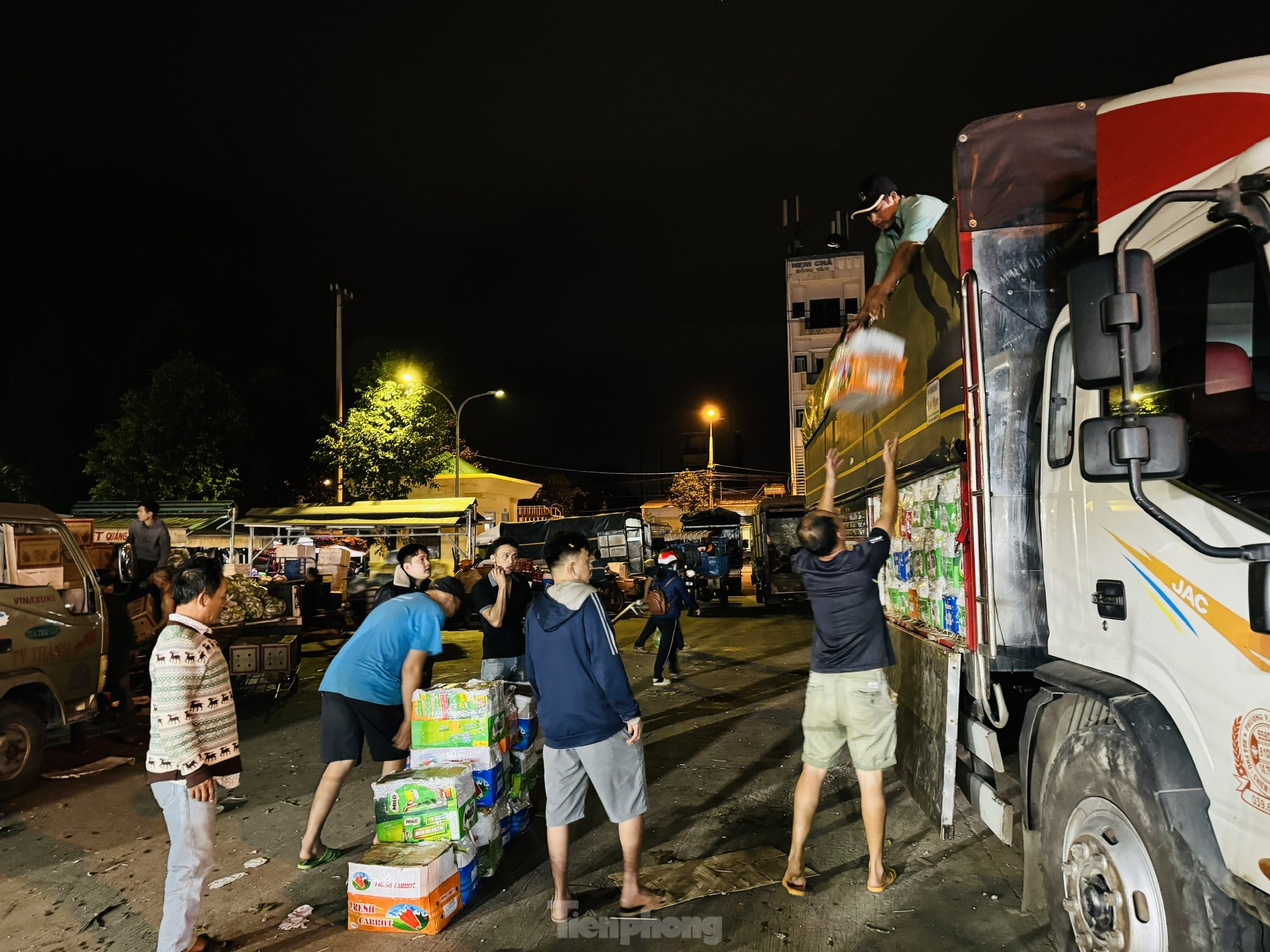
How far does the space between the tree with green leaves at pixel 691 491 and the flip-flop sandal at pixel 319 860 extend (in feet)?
155

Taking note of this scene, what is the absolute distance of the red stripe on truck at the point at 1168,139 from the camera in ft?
7.89

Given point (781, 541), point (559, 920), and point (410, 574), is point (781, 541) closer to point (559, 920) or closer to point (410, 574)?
point (410, 574)

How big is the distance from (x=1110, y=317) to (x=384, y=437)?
25477mm

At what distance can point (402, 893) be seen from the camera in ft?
12.3

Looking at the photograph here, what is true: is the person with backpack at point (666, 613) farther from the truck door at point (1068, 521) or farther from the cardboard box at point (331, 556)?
the cardboard box at point (331, 556)

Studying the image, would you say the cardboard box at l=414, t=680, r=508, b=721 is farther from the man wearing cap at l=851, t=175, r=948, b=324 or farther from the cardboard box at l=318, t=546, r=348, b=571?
the cardboard box at l=318, t=546, r=348, b=571

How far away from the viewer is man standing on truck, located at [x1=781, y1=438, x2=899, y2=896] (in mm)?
4070

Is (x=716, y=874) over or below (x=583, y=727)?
below

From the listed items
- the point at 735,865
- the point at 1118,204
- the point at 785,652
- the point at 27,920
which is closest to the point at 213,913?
the point at 27,920

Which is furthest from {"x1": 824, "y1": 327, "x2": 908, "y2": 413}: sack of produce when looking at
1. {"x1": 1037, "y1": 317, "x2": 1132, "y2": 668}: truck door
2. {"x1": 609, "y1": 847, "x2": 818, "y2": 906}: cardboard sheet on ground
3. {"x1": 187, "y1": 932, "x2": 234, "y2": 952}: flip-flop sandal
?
{"x1": 187, "y1": 932, "x2": 234, "y2": 952}: flip-flop sandal

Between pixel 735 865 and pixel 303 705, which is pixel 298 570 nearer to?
pixel 303 705

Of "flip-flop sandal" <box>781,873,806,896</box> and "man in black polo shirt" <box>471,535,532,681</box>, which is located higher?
"man in black polo shirt" <box>471,535,532,681</box>

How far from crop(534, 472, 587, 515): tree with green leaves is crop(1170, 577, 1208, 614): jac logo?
6235cm

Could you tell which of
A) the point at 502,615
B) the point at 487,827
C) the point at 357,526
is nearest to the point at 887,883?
the point at 487,827
